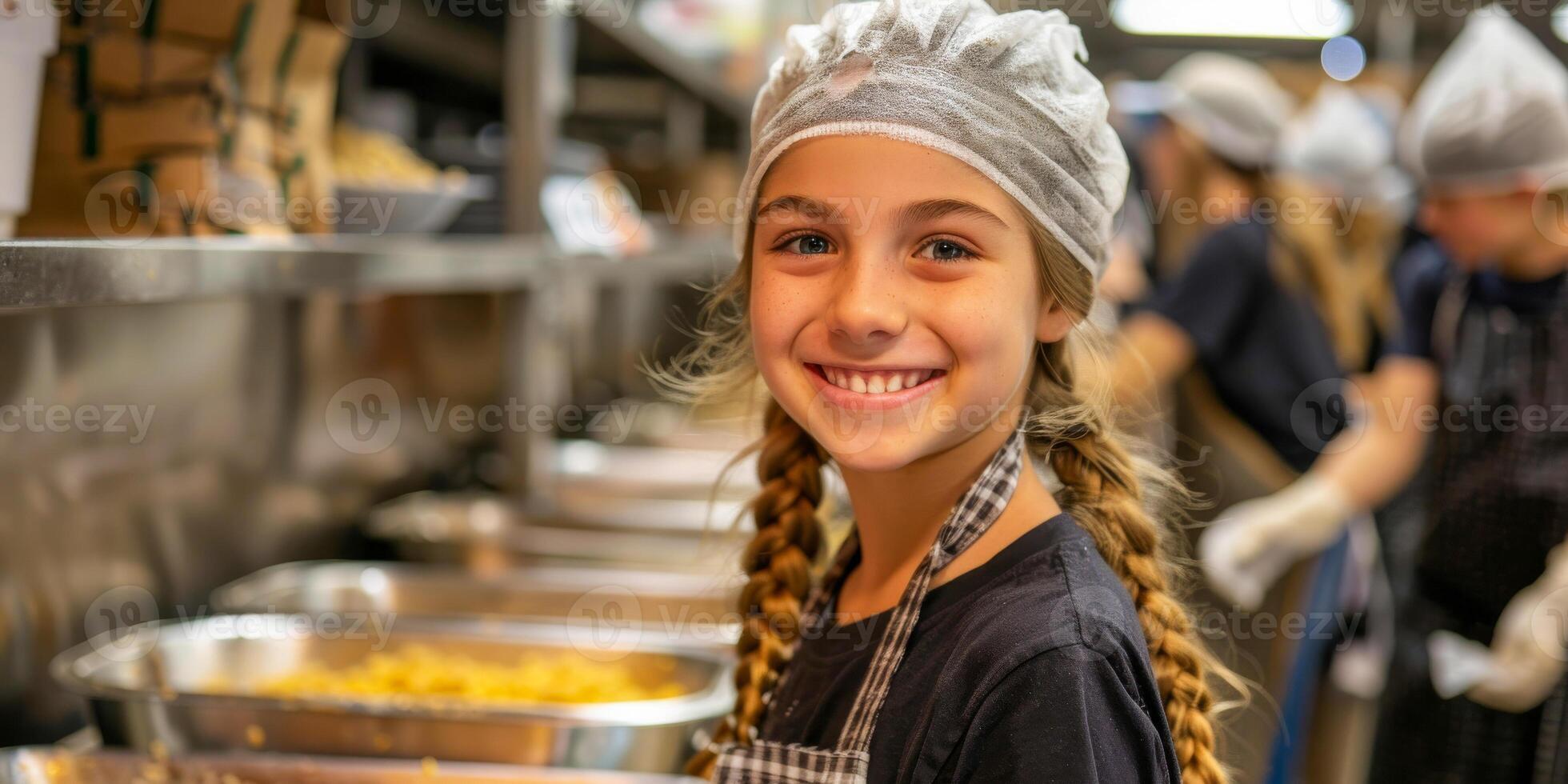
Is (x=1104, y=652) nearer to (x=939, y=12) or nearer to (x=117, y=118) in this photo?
(x=939, y=12)

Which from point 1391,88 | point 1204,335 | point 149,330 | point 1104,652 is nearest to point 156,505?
point 149,330

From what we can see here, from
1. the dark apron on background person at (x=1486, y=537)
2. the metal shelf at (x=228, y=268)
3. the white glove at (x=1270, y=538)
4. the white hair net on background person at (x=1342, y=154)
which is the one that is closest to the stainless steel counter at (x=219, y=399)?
the metal shelf at (x=228, y=268)

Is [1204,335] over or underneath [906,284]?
over

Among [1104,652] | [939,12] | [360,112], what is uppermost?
[360,112]

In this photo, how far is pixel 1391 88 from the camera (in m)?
8.12

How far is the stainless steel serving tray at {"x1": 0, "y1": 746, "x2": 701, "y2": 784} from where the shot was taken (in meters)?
1.36

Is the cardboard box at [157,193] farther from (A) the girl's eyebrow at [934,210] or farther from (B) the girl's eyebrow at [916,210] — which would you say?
(A) the girl's eyebrow at [934,210]

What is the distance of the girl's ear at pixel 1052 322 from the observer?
3.63 ft

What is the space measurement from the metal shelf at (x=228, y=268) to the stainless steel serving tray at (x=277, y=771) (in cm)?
49

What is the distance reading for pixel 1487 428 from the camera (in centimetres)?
263

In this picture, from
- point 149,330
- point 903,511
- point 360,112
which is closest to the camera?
point 903,511

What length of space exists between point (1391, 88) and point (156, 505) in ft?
26.0

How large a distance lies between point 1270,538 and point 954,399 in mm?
2406

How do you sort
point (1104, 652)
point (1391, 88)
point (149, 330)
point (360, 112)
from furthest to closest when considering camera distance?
point (1391, 88) < point (360, 112) < point (149, 330) < point (1104, 652)
